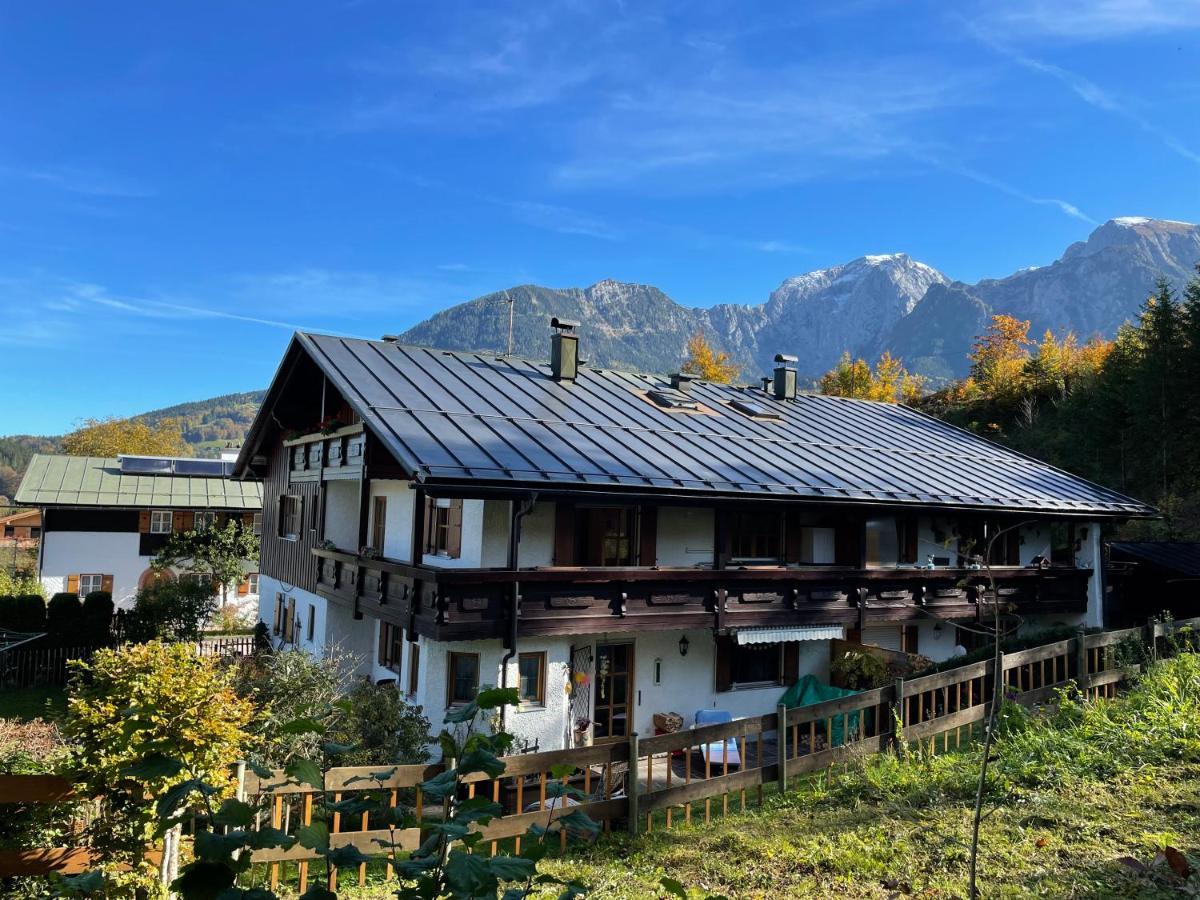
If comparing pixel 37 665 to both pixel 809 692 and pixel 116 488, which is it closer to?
pixel 116 488

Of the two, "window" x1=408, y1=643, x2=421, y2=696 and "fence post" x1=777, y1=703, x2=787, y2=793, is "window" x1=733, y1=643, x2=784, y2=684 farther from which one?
"fence post" x1=777, y1=703, x2=787, y2=793

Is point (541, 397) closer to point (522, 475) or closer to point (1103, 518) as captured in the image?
point (522, 475)

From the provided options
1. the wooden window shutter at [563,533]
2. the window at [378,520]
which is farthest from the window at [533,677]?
the window at [378,520]

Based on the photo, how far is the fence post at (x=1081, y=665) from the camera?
11.2 m

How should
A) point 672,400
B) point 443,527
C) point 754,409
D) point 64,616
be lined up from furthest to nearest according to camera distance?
point 64,616 < point 754,409 < point 672,400 < point 443,527

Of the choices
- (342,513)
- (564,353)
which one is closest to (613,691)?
(564,353)

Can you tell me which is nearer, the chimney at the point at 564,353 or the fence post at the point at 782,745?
the fence post at the point at 782,745

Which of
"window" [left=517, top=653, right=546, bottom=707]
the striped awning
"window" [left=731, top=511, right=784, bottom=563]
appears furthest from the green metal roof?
the striped awning

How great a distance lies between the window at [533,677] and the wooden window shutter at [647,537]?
2.76 meters

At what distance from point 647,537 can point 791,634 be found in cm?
366

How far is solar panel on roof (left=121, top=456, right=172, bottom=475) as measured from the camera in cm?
3609

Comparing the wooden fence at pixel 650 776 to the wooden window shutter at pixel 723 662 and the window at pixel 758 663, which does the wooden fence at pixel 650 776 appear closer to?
the wooden window shutter at pixel 723 662

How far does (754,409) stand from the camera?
70.4 ft

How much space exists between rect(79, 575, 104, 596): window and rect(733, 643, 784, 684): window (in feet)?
92.9
